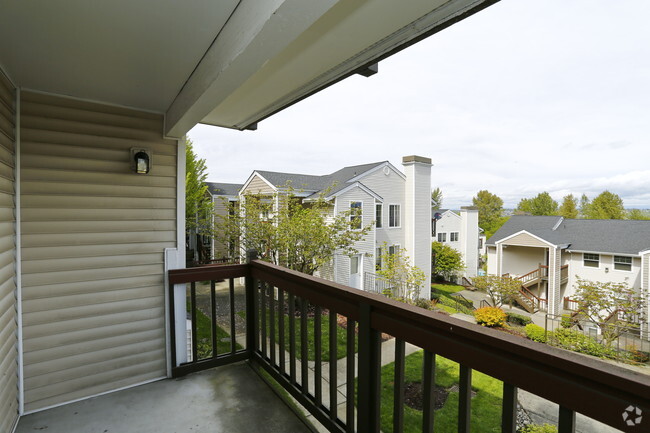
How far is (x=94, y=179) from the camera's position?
2.32 meters

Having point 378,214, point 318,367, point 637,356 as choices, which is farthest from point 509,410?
point 378,214

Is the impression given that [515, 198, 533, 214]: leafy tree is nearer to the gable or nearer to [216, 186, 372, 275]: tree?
the gable

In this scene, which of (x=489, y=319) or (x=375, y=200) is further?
(x=375, y=200)

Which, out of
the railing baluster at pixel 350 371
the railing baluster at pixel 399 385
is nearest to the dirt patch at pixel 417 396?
the railing baluster at pixel 350 371

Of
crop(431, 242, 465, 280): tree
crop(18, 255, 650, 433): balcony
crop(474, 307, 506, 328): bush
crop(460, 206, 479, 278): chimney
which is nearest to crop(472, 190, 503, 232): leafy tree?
crop(460, 206, 479, 278): chimney

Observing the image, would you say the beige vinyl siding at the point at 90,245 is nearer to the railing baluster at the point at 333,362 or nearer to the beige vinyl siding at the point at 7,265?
the beige vinyl siding at the point at 7,265

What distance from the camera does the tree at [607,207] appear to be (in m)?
8.59

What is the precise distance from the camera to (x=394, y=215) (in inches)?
508

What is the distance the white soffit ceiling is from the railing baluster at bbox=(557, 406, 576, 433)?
176 centimetres

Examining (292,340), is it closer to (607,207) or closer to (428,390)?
(428,390)

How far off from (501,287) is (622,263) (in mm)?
3931

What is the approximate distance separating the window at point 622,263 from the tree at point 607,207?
1.17m

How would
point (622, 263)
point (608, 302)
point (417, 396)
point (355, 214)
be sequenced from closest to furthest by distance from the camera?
point (417, 396), point (608, 302), point (622, 263), point (355, 214)

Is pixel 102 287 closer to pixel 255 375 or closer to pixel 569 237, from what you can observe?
pixel 255 375
